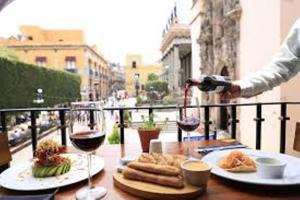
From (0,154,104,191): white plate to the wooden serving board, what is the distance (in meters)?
0.18

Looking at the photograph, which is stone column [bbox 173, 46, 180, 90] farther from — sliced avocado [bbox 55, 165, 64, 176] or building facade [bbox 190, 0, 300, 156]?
sliced avocado [bbox 55, 165, 64, 176]

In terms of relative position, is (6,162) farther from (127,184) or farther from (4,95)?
(4,95)

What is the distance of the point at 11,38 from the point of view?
100 ft

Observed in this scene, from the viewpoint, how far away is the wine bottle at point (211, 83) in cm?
112

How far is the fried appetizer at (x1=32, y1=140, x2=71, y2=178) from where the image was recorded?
0.97 m

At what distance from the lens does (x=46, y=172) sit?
38.1 inches

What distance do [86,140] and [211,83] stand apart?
56 cm

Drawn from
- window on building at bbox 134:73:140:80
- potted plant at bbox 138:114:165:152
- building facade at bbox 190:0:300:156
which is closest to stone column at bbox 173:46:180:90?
building facade at bbox 190:0:300:156

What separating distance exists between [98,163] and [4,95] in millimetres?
11311

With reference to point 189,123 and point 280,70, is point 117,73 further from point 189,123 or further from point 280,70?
point 189,123

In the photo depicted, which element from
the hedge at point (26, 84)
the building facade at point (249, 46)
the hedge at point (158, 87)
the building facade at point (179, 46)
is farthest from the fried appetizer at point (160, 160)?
the hedge at point (158, 87)

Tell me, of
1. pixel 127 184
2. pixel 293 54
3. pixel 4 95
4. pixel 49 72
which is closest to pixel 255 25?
pixel 293 54

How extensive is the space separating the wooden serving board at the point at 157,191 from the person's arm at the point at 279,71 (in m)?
0.67

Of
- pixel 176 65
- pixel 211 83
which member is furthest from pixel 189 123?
pixel 176 65
